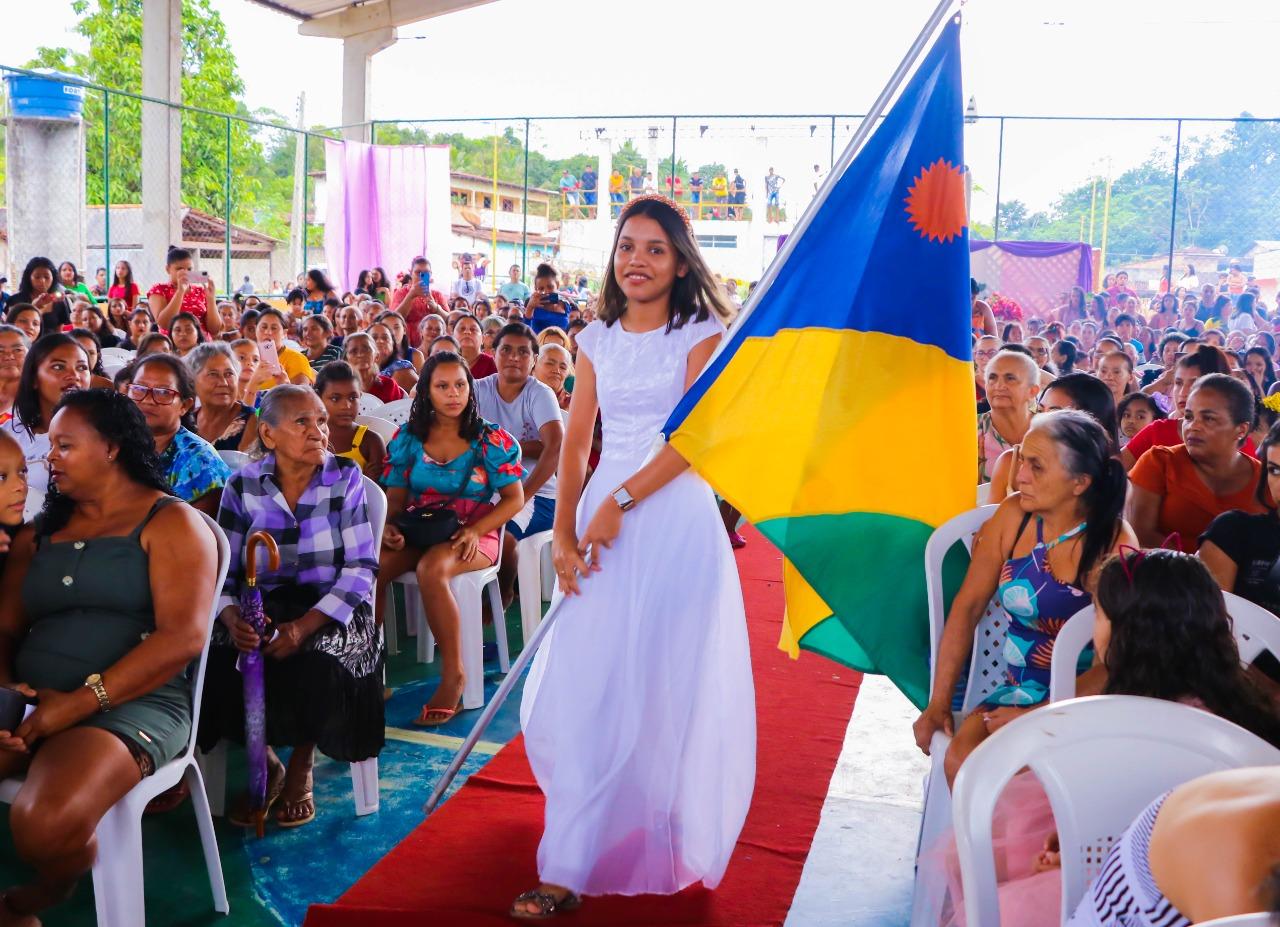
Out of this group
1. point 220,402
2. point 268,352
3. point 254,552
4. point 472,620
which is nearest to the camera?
point 254,552

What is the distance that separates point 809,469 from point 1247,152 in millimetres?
14115

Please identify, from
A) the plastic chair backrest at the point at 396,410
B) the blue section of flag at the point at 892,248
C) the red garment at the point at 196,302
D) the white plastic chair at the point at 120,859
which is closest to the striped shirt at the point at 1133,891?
the blue section of flag at the point at 892,248

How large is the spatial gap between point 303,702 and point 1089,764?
2.20 meters

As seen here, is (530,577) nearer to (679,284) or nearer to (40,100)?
(679,284)

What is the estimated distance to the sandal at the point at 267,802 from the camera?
3279 millimetres

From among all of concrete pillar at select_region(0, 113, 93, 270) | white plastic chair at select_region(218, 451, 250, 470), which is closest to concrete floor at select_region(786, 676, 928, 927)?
white plastic chair at select_region(218, 451, 250, 470)

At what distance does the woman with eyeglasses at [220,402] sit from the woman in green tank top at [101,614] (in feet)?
5.66

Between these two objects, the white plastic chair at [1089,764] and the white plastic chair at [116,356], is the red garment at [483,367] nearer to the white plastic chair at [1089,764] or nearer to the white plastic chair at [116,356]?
the white plastic chair at [116,356]

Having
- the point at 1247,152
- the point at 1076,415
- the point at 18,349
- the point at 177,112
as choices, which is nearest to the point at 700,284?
the point at 1076,415

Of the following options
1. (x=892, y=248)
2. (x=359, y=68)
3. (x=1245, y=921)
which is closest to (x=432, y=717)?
(x=892, y=248)

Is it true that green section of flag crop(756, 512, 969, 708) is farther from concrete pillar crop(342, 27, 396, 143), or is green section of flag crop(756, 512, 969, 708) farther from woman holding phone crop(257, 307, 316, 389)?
concrete pillar crop(342, 27, 396, 143)

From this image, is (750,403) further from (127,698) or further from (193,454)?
(193,454)

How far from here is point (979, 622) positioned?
2.88 meters

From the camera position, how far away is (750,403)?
2699 mm
